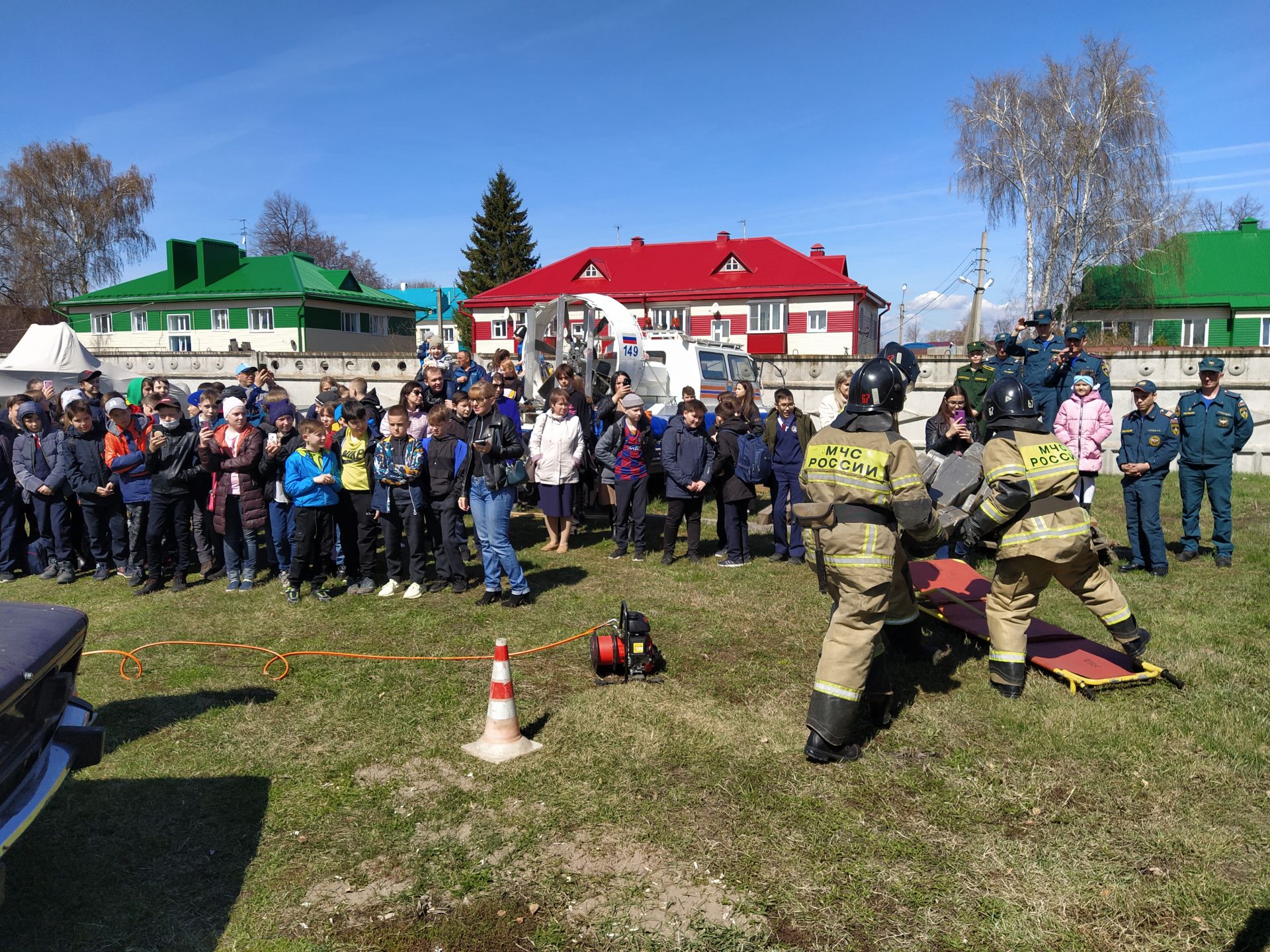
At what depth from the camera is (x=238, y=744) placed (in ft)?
16.4

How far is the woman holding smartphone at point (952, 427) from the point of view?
315 inches

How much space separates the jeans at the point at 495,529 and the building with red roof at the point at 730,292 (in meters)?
29.6

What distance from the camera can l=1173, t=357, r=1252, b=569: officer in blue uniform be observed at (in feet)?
28.5

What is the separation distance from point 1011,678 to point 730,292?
35167mm

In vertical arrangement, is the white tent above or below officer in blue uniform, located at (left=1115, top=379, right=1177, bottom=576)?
above

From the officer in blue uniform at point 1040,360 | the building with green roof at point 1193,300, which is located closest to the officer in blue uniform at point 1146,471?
the officer in blue uniform at point 1040,360

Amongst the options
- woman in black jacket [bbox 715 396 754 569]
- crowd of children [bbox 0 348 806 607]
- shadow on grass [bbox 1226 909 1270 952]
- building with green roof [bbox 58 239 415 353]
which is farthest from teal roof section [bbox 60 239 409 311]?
shadow on grass [bbox 1226 909 1270 952]

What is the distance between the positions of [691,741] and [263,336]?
42.4m

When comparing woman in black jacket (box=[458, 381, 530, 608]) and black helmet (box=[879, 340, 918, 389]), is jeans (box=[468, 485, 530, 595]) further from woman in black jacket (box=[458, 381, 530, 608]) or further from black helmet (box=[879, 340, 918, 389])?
black helmet (box=[879, 340, 918, 389])

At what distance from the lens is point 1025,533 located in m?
5.27

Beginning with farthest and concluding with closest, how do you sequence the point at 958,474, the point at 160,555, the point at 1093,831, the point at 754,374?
the point at 754,374 < the point at 160,555 < the point at 958,474 < the point at 1093,831

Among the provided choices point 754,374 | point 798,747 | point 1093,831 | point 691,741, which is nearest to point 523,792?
point 691,741

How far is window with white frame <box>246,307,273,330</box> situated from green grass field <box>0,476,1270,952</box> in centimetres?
3912

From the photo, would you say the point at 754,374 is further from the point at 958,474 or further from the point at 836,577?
the point at 836,577
